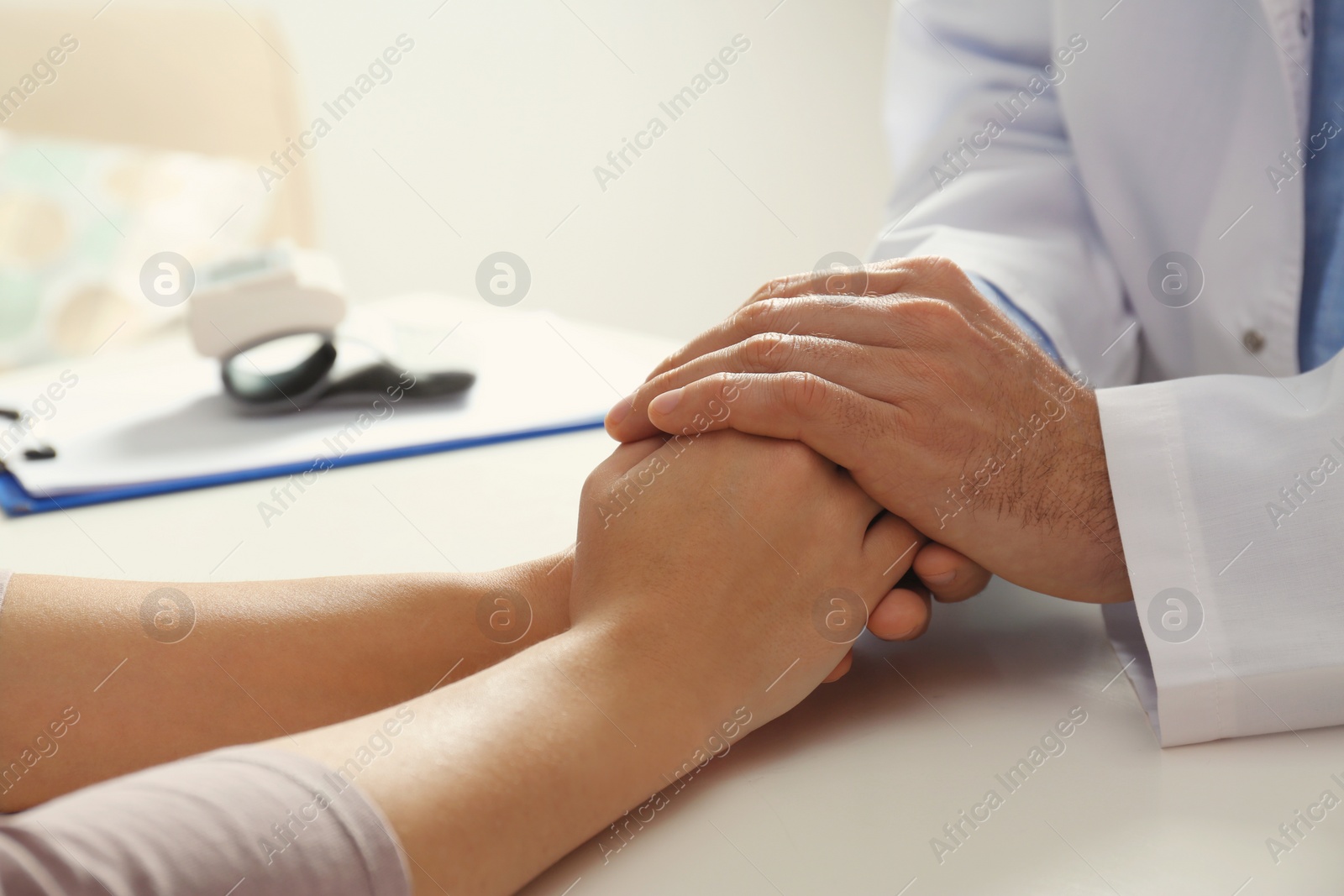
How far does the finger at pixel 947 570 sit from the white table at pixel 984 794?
29 millimetres

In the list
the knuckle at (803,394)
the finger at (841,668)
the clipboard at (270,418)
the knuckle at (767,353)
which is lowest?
the finger at (841,668)

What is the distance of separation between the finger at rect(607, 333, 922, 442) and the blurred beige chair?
187cm

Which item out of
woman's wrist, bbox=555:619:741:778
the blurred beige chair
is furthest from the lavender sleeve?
the blurred beige chair

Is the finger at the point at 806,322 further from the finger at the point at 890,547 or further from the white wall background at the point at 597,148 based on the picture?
the white wall background at the point at 597,148

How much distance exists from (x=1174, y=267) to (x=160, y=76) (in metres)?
1.97

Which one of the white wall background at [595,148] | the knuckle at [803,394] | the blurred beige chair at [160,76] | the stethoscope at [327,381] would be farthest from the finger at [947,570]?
the white wall background at [595,148]

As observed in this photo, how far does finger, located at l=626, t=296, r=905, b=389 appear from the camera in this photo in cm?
59

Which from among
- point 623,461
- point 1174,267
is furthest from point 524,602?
point 1174,267

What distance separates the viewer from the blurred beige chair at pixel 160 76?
75.7 inches

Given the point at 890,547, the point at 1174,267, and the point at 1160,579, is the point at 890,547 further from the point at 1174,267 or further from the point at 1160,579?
the point at 1174,267

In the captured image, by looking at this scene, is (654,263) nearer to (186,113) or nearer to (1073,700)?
(186,113)

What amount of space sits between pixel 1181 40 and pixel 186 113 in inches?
75.9

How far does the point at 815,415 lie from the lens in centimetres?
55

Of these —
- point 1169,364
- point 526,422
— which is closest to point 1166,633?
point 1169,364
